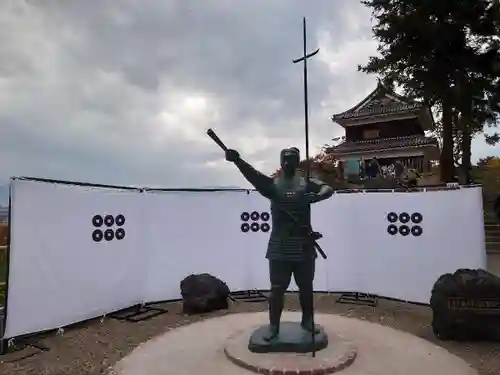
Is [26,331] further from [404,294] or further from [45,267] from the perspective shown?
[404,294]

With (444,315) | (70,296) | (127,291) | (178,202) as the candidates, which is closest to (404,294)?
(444,315)

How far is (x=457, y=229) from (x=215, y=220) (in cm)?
460

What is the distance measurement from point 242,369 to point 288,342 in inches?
24.8

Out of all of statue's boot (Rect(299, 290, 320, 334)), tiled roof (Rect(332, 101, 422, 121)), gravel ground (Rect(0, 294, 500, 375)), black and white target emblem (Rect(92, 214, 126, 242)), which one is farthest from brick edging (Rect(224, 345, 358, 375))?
tiled roof (Rect(332, 101, 422, 121))

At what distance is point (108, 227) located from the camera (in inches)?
271

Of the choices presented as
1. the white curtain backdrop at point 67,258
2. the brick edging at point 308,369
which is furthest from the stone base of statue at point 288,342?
the white curtain backdrop at point 67,258

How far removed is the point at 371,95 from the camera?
25422 mm

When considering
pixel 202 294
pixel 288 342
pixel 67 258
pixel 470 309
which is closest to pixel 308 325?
pixel 288 342

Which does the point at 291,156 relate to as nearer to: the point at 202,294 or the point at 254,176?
the point at 254,176

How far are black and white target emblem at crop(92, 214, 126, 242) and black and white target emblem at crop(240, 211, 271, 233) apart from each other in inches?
98.7

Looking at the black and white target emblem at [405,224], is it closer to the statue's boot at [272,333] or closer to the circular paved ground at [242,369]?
the circular paved ground at [242,369]

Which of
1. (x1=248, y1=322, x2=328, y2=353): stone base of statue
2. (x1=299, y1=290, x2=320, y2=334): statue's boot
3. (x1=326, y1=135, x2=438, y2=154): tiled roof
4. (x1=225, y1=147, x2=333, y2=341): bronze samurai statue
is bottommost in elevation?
(x1=248, y1=322, x2=328, y2=353): stone base of statue

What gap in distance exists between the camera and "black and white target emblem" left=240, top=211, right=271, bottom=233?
835cm

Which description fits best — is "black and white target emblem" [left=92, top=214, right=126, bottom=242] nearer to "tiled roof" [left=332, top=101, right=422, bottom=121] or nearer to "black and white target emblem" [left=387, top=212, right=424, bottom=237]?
"black and white target emblem" [left=387, top=212, right=424, bottom=237]
